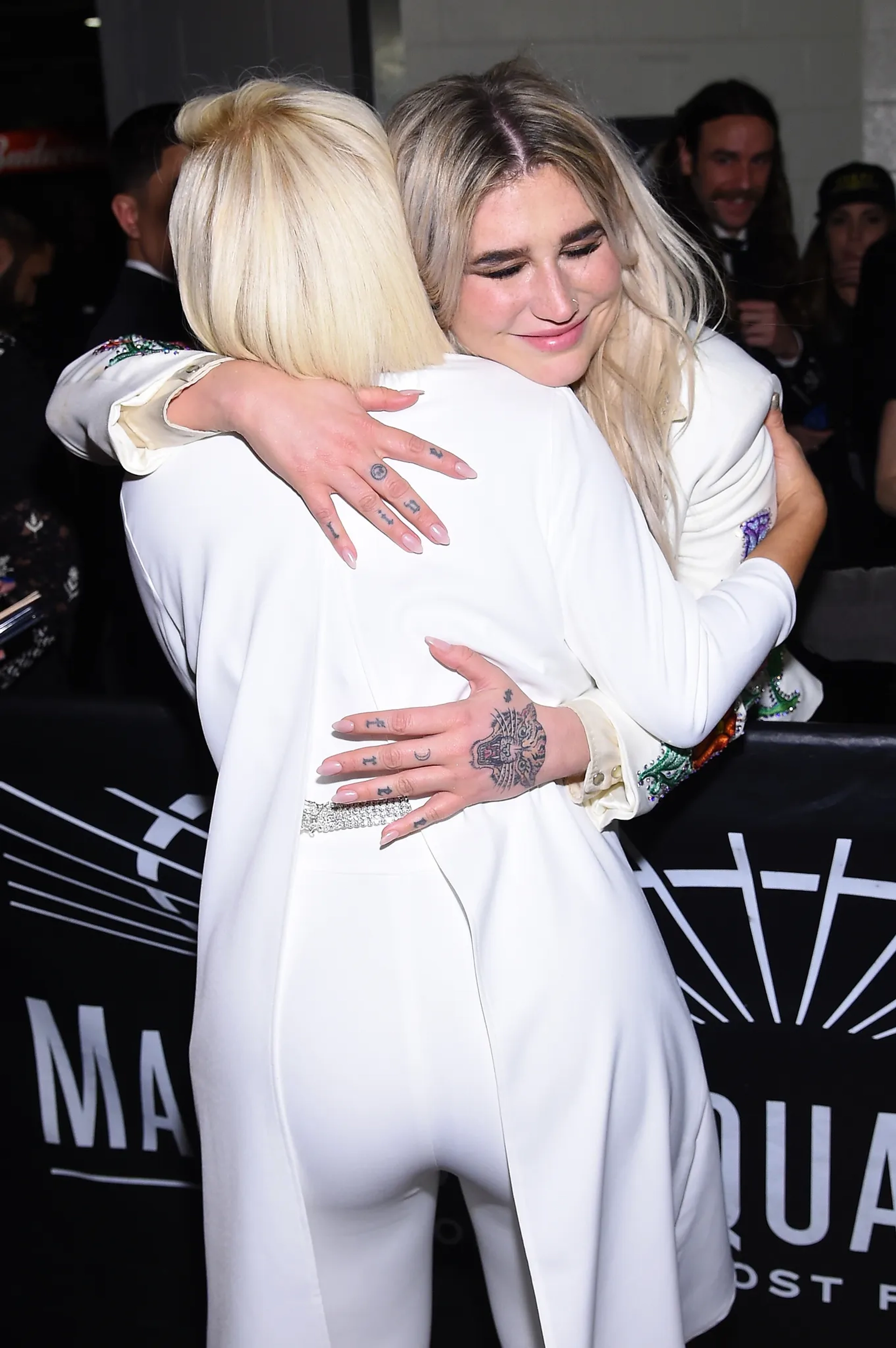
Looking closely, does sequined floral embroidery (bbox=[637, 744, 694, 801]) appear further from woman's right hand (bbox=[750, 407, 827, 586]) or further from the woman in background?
the woman in background

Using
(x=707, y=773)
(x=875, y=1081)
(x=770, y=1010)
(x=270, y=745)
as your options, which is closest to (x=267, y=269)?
(x=270, y=745)

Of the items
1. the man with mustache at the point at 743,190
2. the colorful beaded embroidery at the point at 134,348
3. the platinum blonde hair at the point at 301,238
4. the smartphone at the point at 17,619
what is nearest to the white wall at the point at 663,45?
the man with mustache at the point at 743,190

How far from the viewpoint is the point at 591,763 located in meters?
1.19

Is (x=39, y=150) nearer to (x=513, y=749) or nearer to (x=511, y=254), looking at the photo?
(x=511, y=254)

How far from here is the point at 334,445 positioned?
1.08m

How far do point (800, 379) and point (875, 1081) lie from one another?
2.03m

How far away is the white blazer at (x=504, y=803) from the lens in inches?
42.7

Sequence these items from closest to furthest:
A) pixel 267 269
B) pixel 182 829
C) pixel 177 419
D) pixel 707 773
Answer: pixel 267 269, pixel 177 419, pixel 707 773, pixel 182 829

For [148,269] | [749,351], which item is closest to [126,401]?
[148,269]

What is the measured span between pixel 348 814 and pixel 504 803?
15cm

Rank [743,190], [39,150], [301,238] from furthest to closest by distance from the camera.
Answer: [39,150] → [743,190] → [301,238]

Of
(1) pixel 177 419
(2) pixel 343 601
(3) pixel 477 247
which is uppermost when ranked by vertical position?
(3) pixel 477 247

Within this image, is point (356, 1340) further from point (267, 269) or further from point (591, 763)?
point (267, 269)

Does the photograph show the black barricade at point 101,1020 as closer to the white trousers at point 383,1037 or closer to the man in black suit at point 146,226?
the white trousers at point 383,1037
